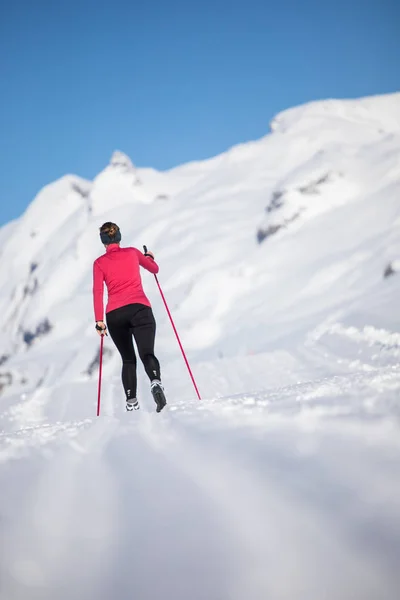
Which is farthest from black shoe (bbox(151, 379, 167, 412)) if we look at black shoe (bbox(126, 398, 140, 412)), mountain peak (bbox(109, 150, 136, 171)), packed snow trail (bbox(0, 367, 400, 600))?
mountain peak (bbox(109, 150, 136, 171))

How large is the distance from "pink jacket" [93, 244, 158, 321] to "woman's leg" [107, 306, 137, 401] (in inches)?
3.9

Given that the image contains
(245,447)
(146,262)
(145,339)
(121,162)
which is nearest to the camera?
(245,447)

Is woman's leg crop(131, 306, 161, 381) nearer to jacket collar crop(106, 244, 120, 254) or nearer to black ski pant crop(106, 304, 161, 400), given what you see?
black ski pant crop(106, 304, 161, 400)

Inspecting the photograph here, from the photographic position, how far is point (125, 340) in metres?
5.48

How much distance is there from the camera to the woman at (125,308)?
210 inches

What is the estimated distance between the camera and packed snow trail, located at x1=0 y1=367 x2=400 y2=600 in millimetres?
1415

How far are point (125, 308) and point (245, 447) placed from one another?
3.05 meters

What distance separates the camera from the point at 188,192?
13150 centimetres

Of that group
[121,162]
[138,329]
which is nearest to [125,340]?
[138,329]

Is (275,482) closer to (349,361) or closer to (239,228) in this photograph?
(349,361)

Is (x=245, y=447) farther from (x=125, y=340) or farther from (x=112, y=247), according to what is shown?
(x=112, y=247)

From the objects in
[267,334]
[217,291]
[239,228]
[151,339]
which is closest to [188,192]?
[239,228]

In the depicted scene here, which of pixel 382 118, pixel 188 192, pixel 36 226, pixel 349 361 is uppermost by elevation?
pixel 36 226

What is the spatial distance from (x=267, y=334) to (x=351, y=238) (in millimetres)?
23779
